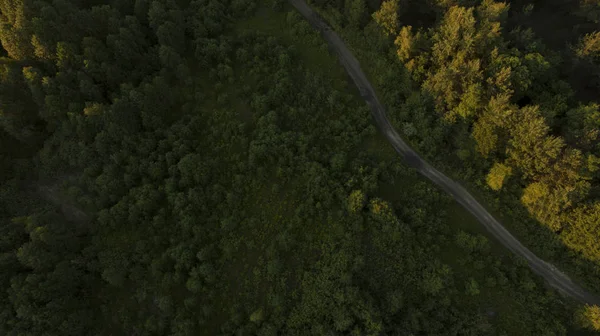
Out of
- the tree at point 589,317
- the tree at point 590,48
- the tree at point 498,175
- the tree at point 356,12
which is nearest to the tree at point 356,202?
the tree at point 498,175

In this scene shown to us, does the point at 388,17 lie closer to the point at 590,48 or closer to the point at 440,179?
the point at 440,179

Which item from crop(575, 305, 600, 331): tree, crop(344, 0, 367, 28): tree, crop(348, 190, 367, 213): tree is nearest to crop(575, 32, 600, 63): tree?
crop(344, 0, 367, 28): tree

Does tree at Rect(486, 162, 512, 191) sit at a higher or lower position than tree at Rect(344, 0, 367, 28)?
lower

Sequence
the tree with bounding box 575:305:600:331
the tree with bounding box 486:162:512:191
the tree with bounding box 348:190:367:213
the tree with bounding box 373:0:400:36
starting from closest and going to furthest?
the tree with bounding box 575:305:600:331 → the tree with bounding box 348:190:367:213 → the tree with bounding box 486:162:512:191 → the tree with bounding box 373:0:400:36

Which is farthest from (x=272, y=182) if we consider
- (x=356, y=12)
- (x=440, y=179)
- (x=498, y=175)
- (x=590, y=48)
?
(x=590, y=48)

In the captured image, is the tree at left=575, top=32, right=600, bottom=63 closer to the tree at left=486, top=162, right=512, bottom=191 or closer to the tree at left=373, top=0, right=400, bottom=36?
the tree at left=486, top=162, right=512, bottom=191

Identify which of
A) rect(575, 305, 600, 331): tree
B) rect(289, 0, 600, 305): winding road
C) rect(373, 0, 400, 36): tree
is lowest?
rect(575, 305, 600, 331): tree

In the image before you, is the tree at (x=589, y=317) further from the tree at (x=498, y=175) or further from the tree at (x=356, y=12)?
the tree at (x=356, y=12)
